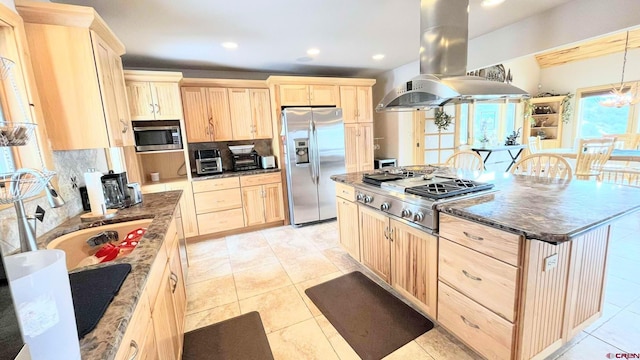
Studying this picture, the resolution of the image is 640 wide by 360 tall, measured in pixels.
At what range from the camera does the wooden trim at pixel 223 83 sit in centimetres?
356

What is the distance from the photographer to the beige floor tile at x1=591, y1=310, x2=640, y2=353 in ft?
5.37

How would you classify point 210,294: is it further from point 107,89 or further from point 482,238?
point 482,238

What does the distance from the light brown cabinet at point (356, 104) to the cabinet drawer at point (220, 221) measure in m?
2.19

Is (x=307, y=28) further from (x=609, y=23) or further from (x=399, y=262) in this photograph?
(x=609, y=23)

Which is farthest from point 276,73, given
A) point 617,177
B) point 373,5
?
point 617,177

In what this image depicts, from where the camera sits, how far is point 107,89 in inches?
73.3

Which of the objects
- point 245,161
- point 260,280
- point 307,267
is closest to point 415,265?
point 307,267

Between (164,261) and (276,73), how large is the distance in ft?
12.5

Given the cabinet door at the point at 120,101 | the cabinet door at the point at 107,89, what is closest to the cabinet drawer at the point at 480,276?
the cabinet door at the point at 107,89

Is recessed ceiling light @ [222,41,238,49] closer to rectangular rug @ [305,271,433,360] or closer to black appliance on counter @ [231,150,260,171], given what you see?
black appliance on counter @ [231,150,260,171]

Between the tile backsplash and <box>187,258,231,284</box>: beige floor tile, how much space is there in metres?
1.18

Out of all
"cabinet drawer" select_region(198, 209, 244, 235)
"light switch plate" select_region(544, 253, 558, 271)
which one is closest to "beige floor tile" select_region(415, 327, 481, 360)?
"light switch plate" select_region(544, 253, 558, 271)

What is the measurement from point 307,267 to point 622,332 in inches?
92.0

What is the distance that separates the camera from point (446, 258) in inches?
63.6
